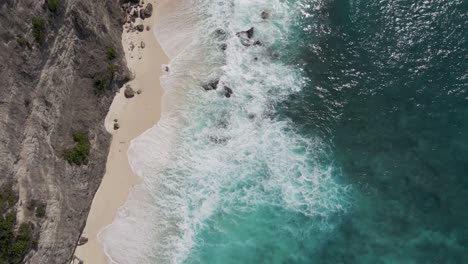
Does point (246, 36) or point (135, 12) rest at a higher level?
point (135, 12)

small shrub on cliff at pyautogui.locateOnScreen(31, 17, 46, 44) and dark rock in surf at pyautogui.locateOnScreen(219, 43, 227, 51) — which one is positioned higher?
small shrub on cliff at pyautogui.locateOnScreen(31, 17, 46, 44)

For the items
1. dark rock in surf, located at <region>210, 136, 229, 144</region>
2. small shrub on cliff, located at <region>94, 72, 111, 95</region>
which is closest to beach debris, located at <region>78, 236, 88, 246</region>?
small shrub on cliff, located at <region>94, 72, 111, 95</region>

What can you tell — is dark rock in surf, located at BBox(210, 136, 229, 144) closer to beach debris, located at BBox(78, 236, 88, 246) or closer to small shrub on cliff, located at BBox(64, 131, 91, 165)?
small shrub on cliff, located at BBox(64, 131, 91, 165)

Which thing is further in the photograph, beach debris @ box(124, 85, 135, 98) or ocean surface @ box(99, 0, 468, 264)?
beach debris @ box(124, 85, 135, 98)

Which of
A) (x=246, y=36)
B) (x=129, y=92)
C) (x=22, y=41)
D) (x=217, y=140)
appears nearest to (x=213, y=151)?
(x=217, y=140)

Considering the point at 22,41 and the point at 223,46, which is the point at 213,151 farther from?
the point at 22,41
